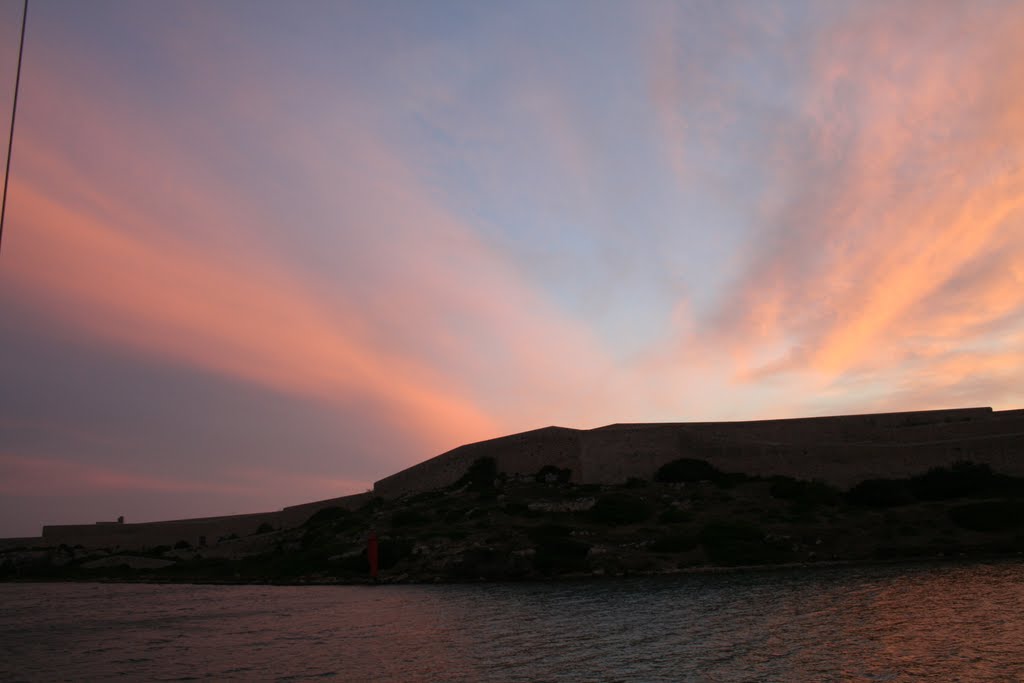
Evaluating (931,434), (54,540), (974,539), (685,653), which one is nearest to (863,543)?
(974,539)

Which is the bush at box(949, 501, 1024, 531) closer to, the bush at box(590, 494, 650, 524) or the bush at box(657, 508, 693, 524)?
the bush at box(657, 508, 693, 524)

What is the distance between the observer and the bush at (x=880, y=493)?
36.5 metres

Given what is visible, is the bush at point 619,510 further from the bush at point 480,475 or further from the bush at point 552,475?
the bush at point 480,475

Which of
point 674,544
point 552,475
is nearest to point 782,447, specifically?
point 674,544

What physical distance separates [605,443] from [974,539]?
1971 cm

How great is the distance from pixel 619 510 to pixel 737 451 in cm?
977

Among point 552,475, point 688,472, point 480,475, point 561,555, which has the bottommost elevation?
point 561,555

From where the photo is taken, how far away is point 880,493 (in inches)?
1459

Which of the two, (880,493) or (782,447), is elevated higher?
(782,447)

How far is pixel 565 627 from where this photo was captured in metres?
18.5

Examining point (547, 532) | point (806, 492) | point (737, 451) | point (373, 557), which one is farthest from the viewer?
point (737, 451)

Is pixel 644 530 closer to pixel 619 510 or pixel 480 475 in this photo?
pixel 619 510

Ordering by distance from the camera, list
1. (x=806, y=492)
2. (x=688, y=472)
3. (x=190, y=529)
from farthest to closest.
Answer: (x=190, y=529), (x=688, y=472), (x=806, y=492)

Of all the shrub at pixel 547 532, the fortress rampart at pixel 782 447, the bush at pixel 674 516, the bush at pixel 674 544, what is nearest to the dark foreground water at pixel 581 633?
the bush at pixel 674 544
